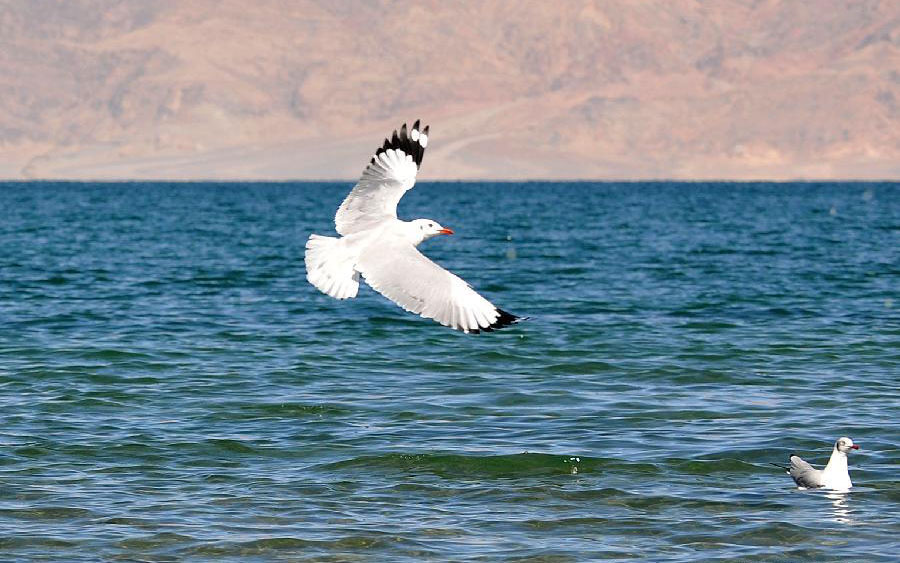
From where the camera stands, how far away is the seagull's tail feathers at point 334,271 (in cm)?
1588

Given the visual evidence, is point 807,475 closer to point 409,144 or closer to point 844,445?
point 844,445

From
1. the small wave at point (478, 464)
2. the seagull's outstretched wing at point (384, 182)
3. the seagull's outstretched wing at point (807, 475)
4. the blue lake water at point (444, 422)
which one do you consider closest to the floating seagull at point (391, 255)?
the seagull's outstretched wing at point (384, 182)

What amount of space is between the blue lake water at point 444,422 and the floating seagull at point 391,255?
2348mm

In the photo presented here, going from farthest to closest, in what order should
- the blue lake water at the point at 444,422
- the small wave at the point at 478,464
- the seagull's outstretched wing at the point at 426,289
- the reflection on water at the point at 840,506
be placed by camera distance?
1. the small wave at the point at 478,464
2. the reflection on water at the point at 840,506
3. the blue lake water at the point at 444,422
4. the seagull's outstretched wing at the point at 426,289

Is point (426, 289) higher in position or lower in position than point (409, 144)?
lower

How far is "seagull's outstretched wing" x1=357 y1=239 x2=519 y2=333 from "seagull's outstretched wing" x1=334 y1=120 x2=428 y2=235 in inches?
30.3

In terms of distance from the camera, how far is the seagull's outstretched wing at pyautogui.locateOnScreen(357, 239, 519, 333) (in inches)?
550

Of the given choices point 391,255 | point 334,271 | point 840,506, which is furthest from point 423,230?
point 840,506

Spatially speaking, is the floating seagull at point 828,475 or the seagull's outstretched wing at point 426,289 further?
the floating seagull at point 828,475

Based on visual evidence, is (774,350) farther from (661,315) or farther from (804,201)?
(804,201)

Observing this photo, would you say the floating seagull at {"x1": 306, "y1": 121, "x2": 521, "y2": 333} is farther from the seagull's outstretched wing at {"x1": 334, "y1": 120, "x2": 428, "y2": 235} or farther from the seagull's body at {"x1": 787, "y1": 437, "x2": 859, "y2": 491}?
the seagull's body at {"x1": 787, "y1": 437, "x2": 859, "y2": 491}

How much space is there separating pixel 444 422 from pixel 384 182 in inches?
184

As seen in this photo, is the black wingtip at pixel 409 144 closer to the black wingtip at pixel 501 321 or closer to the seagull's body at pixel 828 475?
the black wingtip at pixel 501 321

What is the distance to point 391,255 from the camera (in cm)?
1567
